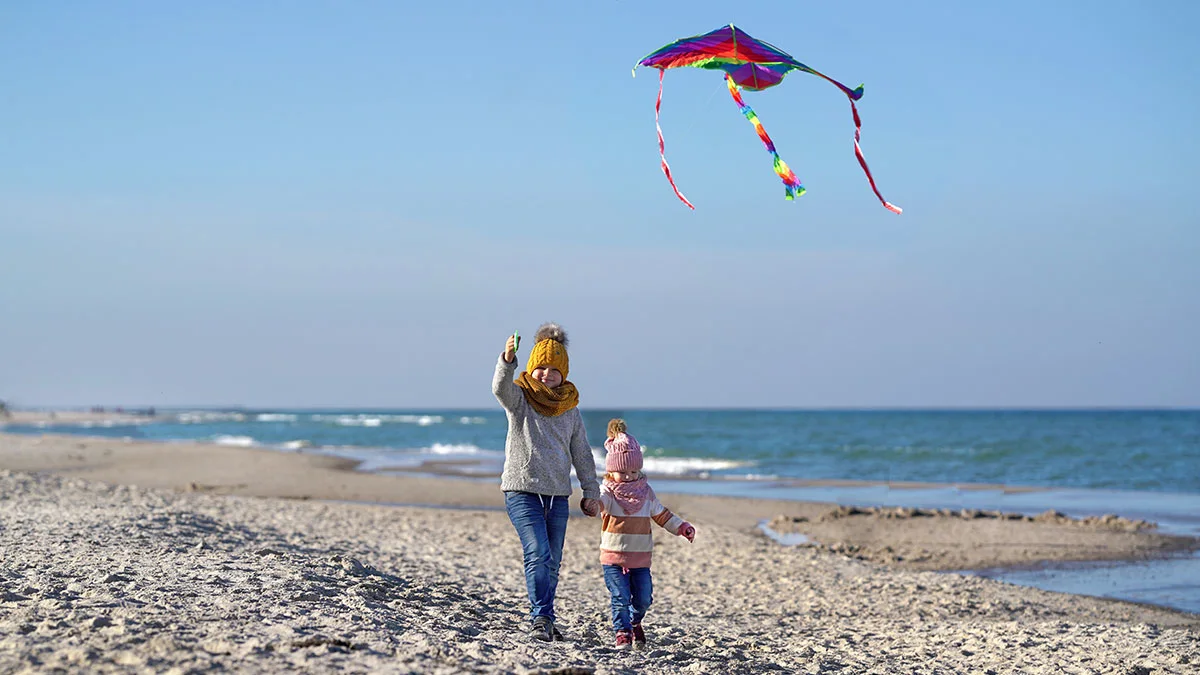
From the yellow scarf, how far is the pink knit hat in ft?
1.59

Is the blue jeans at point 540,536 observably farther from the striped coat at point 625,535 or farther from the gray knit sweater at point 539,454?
the striped coat at point 625,535

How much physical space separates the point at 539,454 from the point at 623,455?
2.02ft

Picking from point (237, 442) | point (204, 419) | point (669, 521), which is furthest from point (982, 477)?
point (204, 419)

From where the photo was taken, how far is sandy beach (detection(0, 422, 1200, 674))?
4809 millimetres

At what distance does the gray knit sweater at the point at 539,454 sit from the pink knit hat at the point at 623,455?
31 cm

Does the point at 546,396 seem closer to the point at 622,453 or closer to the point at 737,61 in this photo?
the point at 622,453

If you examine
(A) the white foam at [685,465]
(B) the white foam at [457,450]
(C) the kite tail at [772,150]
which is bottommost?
(B) the white foam at [457,450]

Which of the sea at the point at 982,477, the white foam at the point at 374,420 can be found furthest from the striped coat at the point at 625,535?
the white foam at the point at 374,420

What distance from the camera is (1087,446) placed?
131ft

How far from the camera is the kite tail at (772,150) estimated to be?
7.18 m

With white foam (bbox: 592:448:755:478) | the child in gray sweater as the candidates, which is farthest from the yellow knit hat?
white foam (bbox: 592:448:755:478)

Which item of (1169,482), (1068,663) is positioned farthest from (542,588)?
(1169,482)

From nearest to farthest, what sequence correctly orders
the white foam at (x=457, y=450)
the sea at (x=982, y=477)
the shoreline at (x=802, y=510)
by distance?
the sea at (x=982, y=477), the shoreline at (x=802, y=510), the white foam at (x=457, y=450)

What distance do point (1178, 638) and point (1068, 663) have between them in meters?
1.47
